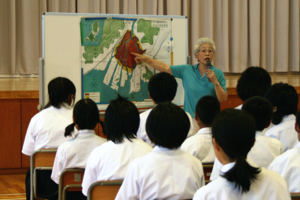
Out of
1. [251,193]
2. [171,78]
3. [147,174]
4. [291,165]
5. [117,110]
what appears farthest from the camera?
[171,78]

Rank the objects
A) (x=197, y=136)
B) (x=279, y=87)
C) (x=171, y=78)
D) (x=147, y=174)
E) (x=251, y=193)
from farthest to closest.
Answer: (x=171, y=78)
(x=279, y=87)
(x=197, y=136)
(x=147, y=174)
(x=251, y=193)

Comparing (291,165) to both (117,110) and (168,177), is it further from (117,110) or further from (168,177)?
(117,110)

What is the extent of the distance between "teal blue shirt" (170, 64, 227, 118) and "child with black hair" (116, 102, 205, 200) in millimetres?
1917

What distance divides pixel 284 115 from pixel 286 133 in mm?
147

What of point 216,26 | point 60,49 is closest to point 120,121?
point 60,49

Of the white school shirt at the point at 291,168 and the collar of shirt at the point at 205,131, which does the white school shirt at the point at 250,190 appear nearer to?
the white school shirt at the point at 291,168

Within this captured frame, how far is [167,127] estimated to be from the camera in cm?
165

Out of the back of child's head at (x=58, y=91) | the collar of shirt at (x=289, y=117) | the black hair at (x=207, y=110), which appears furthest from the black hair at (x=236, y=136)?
the back of child's head at (x=58, y=91)

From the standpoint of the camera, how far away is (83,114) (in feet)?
7.97

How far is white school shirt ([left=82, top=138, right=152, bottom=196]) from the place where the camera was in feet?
6.35

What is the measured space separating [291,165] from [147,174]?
0.60 metres

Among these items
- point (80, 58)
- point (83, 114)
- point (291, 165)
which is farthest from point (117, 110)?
point (80, 58)

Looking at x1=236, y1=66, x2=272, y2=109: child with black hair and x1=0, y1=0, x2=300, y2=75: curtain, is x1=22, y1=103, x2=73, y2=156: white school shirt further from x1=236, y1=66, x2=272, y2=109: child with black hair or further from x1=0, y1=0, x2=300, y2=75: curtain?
x1=0, y1=0, x2=300, y2=75: curtain

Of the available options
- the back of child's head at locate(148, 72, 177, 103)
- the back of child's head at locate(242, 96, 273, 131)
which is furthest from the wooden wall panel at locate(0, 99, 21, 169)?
the back of child's head at locate(242, 96, 273, 131)
